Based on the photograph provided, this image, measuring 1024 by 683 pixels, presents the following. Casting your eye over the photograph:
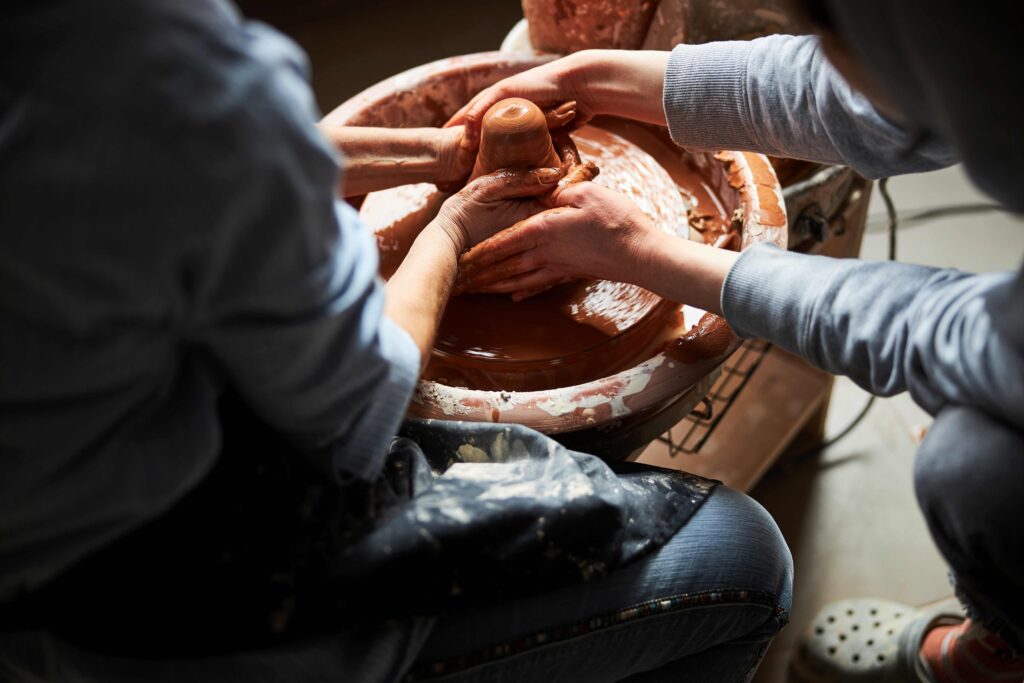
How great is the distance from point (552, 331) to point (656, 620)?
1.47ft

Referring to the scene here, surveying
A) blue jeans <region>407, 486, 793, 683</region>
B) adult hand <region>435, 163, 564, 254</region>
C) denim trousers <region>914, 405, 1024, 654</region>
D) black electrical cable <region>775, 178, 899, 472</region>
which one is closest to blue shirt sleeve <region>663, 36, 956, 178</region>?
A: adult hand <region>435, 163, 564, 254</region>

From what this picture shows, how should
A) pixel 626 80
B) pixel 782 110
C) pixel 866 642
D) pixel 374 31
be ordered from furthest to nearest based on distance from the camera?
pixel 374 31
pixel 866 642
pixel 626 80
pixel 782 110

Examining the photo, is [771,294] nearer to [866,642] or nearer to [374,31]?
[866,642]

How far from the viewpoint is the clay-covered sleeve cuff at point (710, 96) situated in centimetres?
122

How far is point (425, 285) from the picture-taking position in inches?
42.4

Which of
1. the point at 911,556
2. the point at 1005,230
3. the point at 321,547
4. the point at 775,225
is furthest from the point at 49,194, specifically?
the point at 1005,230

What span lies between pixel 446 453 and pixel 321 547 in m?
0.24

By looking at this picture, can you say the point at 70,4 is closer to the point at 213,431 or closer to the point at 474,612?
the point at 213,431

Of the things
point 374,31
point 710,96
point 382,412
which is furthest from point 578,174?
point 374,31

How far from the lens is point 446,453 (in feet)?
3.48

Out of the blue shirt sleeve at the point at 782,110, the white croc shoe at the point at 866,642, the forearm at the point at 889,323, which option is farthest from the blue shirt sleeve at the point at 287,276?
the white croc shoe at the point at 866,642

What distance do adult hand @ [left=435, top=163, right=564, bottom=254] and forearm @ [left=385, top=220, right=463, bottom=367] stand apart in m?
0.02

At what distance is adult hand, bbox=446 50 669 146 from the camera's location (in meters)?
1.31

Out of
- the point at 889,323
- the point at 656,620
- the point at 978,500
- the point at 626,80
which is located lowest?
the point at 656,620
